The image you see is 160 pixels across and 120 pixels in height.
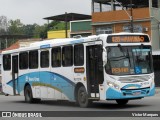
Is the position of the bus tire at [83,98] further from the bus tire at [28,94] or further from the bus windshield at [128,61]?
the bus tire at [28,94]

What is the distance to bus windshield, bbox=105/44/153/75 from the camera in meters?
18.5

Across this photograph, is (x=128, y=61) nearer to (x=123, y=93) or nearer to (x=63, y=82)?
(x=123, y=93)

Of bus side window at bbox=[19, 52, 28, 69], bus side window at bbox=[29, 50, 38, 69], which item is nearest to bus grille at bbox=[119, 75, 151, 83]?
bus side window at bbox=[29, 50, 38, 69]

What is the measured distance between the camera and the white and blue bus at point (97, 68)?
727 inches

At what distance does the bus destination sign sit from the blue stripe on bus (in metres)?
3.13

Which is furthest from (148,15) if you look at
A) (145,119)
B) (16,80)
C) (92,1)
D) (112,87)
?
(145,119)

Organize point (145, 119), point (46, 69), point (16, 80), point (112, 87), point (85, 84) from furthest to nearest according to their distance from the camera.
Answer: point (16, 80) < point (46, 69) < point (85, 84) < point (112, 87) < point (145, 119)

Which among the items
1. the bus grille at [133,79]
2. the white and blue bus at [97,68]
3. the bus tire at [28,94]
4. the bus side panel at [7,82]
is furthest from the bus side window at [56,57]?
the bus side panel at [7,82]

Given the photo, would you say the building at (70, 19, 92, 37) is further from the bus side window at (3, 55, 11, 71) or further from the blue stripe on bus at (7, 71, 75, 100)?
the blue stripe on bus at (7, 71, 75, 100)

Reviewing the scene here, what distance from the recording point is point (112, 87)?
18328 millimetres

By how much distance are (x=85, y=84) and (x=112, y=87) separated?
1.71 metres

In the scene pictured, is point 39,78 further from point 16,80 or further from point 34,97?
point 16,80

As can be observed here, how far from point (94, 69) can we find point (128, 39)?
1.89 metres

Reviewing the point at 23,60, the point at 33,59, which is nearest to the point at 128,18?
the point at 23,60
